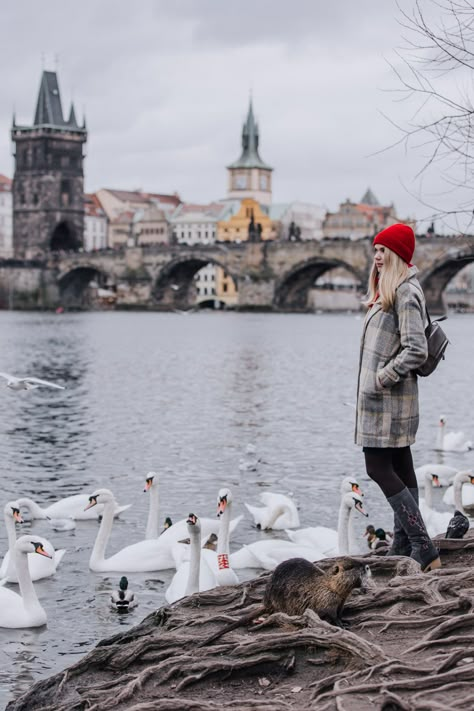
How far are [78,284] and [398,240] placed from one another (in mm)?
110750

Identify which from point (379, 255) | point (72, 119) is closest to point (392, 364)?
point (379, 255)

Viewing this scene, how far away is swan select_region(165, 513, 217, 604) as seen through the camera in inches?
342

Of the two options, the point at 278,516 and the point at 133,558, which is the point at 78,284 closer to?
the point at 278,516

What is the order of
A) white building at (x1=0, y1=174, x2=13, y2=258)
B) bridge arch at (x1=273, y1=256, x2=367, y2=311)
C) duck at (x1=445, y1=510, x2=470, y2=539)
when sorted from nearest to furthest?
1. duck at (x1=445, y1=510, x2=470, y2=539)
2. bridge arch at (x1=273, y1=256, x2=367, y2=311)
3. white building at (x1=0, y1=174, x2=13, y2=258)

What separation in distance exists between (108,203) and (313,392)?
128 metres

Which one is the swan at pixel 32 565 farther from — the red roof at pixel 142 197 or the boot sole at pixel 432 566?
the red roof at pixel 142 197

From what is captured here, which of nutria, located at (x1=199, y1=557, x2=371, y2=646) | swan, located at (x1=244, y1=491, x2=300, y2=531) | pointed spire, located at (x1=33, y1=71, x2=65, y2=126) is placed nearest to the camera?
nutria, located at (x1=199, y1=557, x2=371, y2=646)

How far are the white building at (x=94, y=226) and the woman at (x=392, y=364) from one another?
140492mm

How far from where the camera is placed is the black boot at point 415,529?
6.27 metres

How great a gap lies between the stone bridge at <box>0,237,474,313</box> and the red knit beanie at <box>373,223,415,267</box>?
3050 inches

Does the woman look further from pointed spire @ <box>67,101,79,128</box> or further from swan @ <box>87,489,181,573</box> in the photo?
pointed spire @ <box>67,101,79,128</box>

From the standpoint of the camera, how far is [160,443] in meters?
19.3

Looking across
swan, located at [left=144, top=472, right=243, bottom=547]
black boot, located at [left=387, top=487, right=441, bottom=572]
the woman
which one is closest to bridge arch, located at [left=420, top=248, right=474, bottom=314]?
swan, located at [left=144, top=472, right=243, bottom=547]

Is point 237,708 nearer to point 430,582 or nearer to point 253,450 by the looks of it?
point 430,582
